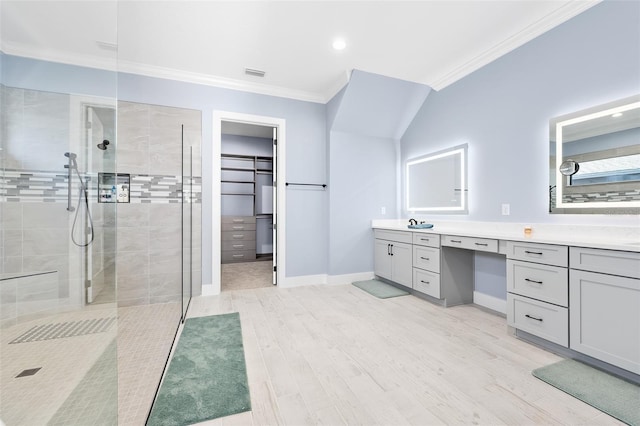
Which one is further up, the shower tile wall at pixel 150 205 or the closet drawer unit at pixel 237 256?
the shower tile wall at pixel 150 205

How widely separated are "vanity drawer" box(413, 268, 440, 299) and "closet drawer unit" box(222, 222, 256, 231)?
139 inches

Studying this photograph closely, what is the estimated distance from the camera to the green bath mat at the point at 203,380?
157 cm

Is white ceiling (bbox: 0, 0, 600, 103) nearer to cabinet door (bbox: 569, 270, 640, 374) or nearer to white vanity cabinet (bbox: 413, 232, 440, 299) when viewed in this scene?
white vanity cabinet (bbox: 413, 232, 440, 299)

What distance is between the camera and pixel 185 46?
9.65 ft

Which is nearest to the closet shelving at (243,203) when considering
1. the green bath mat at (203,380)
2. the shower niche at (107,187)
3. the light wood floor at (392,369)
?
the light wood floor at (392,369)

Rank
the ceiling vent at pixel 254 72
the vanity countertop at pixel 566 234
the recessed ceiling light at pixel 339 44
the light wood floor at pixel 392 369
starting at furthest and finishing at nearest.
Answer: the ceiling vent at pixel 254 72, the recessed ceiling light at pixel 339 44, the vanity countertop at pixel 566 234, the light wood floor at pixel 392 369

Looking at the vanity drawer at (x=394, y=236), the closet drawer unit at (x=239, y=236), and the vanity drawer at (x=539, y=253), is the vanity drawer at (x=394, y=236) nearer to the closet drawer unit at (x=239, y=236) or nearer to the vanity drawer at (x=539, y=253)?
the vanity drawer at (x=539, y=253)

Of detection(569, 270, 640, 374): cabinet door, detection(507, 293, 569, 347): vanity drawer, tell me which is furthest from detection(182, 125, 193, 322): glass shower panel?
detection(569, 270, 640, 374): cabinet door

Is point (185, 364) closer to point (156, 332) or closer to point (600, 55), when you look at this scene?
point (156, 332)

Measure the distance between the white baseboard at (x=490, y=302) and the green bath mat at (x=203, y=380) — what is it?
2.51 m

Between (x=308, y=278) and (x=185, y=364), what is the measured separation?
2199 millimetres

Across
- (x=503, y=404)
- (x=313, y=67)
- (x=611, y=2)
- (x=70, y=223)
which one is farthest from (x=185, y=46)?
(x=503, y=404)

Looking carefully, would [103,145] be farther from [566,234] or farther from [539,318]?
[566,234]

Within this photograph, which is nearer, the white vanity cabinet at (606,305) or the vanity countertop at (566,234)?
the white vanity cabinet at (606,305)
